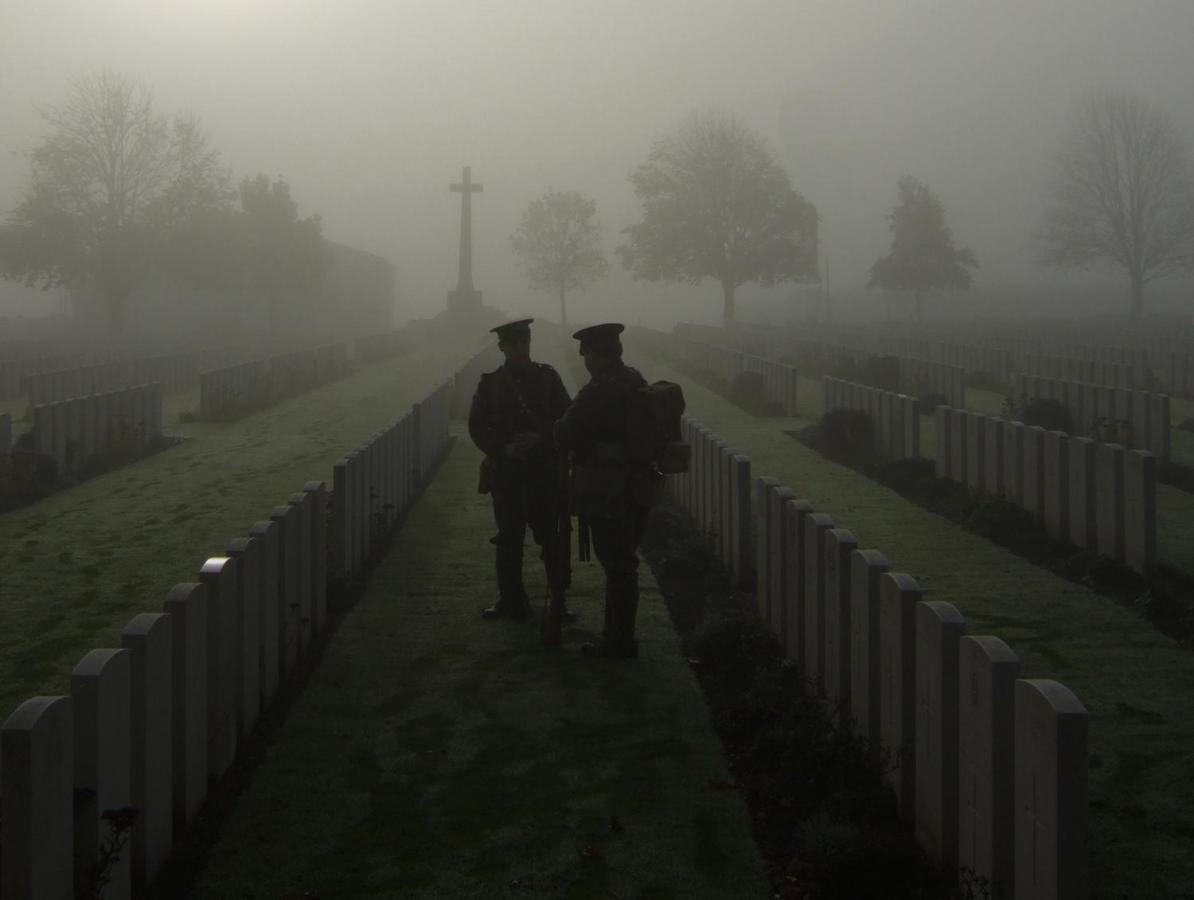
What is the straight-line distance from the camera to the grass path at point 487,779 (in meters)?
4.58

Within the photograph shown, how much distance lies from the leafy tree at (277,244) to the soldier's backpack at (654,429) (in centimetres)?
5821

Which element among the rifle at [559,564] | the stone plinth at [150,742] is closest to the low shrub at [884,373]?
the rifle at [559,564]

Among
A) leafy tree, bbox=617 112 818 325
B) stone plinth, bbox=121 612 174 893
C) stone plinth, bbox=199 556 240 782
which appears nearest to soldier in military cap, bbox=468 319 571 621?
stone plinth, bbox=199 556 240 782

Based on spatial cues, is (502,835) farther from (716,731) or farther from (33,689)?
(33,689)

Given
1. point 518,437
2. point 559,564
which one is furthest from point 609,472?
point 518,437

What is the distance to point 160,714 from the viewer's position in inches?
179

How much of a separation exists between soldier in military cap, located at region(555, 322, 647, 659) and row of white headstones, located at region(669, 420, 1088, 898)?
83cm

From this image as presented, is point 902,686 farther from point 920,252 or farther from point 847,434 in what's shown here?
point 920,252

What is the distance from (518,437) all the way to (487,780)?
2940mm

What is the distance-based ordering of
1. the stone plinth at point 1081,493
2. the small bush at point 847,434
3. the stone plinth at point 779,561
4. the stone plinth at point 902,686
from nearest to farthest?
1. the stone plinth at point 902,686
2. the stone plinth at point 779,561
3. the stone plinth at point 1081,493
4. the small bush at point 847,434

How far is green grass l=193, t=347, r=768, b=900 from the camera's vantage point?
458 cm

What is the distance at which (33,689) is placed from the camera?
6.78 metres

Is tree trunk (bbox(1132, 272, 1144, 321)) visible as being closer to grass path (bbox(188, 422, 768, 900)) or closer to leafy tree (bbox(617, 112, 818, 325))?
leafy tree (bbox(617, 112, 818, 325))

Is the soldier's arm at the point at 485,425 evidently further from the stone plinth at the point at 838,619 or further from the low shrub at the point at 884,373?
the low shrub at the point at 884,373
